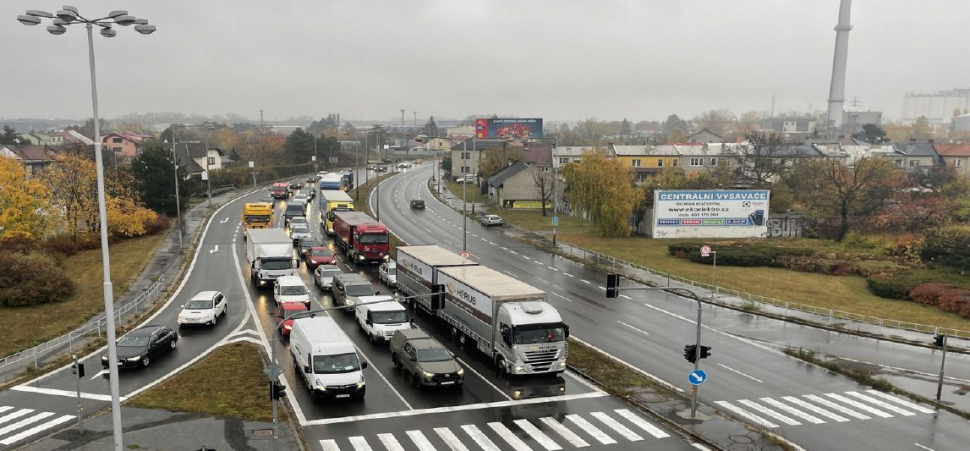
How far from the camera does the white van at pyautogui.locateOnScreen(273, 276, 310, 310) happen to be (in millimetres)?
38375

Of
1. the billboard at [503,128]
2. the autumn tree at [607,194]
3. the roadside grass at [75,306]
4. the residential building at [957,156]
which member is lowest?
the roadside grass at [75,306]

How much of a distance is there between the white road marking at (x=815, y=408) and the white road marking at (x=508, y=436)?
40.1 feet

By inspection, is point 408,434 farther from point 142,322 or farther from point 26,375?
point 142,322

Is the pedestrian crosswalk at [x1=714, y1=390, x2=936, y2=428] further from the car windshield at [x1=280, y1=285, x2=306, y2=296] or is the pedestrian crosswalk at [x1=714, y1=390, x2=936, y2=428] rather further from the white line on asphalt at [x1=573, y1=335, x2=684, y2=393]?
the car windshield at [x1=280, y1=285, x2=306, y2=296]

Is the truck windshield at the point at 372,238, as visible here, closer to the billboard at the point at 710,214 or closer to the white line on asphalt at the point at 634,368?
the white line on asphalt at the point at 634,368

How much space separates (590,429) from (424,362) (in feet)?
24.9

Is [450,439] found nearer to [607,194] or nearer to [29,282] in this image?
[29,282]

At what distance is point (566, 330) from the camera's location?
29281 millimetres

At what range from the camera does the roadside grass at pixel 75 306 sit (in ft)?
118

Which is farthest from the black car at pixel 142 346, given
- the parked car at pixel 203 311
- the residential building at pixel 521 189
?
the residential building at pixel 521 189

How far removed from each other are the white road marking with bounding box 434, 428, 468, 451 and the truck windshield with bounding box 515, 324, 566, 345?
608cm

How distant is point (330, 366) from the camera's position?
26797mm

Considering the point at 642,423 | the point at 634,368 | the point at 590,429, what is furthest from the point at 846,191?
the point at 590,429

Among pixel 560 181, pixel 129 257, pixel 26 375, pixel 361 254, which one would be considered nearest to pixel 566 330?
pixel 26 375
